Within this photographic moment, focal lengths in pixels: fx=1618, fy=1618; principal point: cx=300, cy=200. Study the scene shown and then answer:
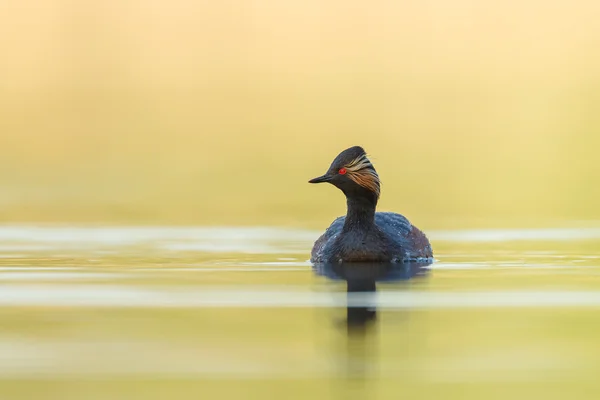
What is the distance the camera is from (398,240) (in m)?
19.5

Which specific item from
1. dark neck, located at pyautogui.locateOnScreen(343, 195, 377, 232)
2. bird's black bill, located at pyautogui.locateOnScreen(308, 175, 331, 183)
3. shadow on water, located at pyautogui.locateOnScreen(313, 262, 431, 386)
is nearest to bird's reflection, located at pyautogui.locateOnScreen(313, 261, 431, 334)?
shadow on water, located at pyautogui.locateOnScreen(313, 262, 431, 386)

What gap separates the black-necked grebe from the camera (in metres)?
19.2

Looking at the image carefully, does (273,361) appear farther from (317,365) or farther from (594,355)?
(594,355)

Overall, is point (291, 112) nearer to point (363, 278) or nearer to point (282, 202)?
point (282, 202)

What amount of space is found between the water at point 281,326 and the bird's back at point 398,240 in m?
0.27

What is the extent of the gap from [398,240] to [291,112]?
96.7ft

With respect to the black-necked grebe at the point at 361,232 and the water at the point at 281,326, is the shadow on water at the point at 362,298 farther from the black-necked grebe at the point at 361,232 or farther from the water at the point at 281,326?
the black-necked grebe at the point at 361,232

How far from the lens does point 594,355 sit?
11961 millimetres

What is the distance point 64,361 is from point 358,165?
8.33 m

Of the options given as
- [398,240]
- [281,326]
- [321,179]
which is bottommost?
[281,326]

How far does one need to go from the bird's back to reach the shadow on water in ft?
0.82

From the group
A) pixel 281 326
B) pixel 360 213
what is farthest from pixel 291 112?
pixel 281 326

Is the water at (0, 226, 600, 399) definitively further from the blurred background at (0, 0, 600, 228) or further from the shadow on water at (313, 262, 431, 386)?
the blurred background at (0, 0, 600, 228)

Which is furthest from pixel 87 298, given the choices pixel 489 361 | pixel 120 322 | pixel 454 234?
pixel 454 234
